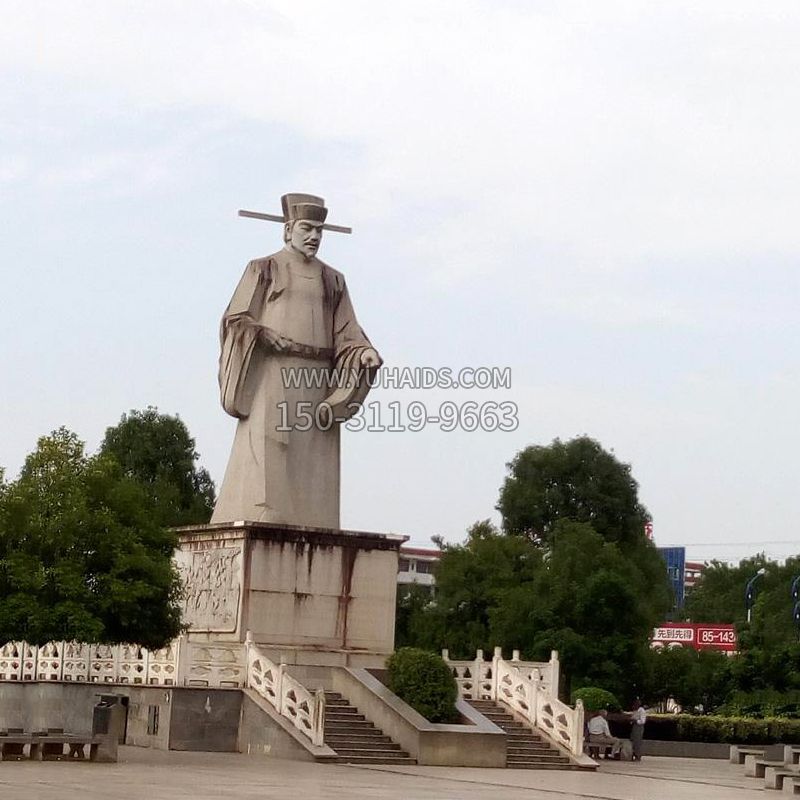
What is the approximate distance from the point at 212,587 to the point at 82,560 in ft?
13.7

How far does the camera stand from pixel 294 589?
29.0 meters

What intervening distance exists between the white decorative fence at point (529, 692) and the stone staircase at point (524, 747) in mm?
177

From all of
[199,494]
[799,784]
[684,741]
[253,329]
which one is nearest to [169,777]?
[799,784]

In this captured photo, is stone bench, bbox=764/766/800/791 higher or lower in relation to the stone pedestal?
lower

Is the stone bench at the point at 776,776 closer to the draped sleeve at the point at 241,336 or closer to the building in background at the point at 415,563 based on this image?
the draped sleeve at the point at 241,336

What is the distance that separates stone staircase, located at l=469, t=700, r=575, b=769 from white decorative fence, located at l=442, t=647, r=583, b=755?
18 cm

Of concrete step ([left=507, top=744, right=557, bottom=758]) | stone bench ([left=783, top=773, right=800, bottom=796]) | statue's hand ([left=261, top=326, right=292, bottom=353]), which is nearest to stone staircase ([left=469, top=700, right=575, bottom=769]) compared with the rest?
concrete step ([left=507, top=744, right=557, bottom=758])

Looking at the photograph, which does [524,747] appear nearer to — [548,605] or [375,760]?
[375,760]

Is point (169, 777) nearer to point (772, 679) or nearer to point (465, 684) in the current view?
point (465, 684)

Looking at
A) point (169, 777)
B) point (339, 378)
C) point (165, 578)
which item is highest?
point (339, 378)

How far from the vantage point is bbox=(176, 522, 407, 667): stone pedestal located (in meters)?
28.7

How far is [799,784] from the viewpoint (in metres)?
23.5

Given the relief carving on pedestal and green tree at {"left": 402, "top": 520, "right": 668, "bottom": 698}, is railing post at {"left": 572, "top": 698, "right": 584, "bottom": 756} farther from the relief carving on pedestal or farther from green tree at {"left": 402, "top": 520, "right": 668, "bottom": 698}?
green tree at {"left": 402, "top": 520, "right": 668, "bottom": 698}

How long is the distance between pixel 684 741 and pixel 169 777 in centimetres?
2044
